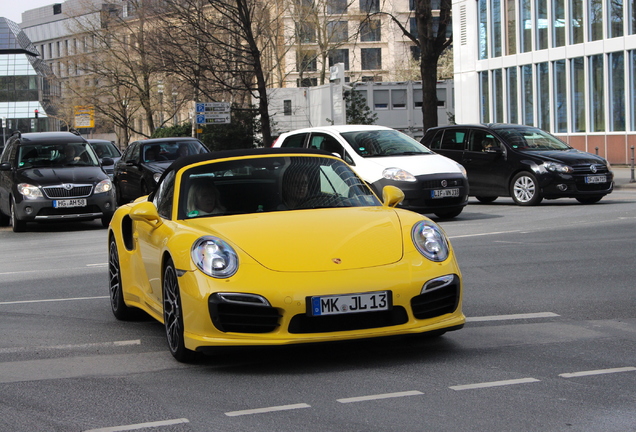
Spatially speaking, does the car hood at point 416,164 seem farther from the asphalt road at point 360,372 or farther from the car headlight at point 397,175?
the asphalt road at point 360,372

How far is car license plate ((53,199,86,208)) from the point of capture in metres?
19.2

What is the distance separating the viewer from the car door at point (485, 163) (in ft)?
66.2

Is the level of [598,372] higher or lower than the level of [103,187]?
lower

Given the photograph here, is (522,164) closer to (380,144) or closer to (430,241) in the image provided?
(380,144)

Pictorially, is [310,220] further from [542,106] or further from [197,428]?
[542,106]

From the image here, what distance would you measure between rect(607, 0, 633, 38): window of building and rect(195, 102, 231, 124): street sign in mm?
14159

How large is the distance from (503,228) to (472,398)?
10180 millimetres

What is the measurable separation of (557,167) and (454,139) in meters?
2.62

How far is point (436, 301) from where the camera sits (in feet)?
20.6

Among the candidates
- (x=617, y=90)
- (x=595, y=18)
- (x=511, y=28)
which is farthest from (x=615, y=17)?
(x=511, y=28)

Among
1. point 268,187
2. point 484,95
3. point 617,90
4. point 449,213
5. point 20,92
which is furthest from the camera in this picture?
point 20,92

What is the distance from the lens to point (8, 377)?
6.18m

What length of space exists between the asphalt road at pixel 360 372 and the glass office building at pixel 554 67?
2537cm

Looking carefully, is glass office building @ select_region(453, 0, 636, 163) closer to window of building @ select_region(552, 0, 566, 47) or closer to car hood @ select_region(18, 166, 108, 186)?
window of building @ select_region(552, 0, 566, 47)
